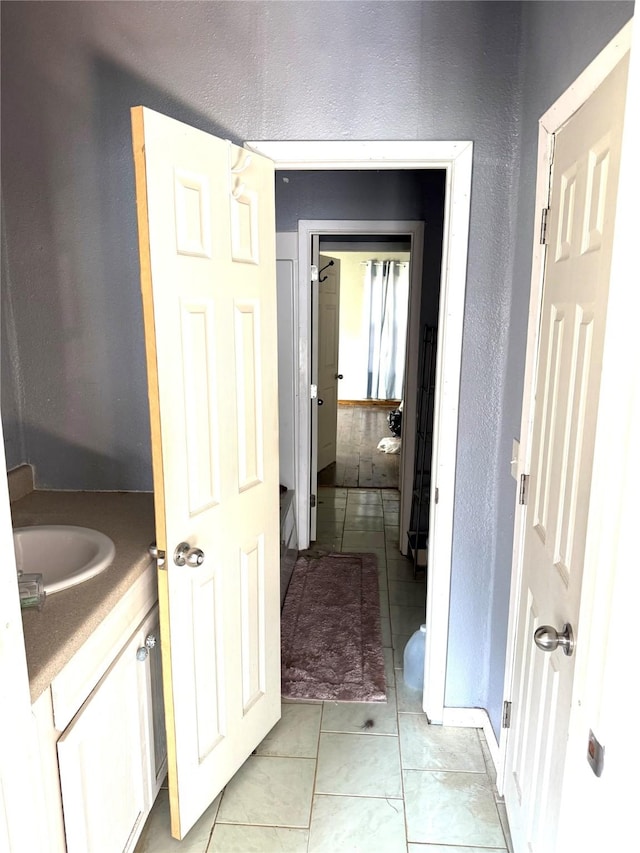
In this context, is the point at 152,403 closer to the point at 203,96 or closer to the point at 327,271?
the point at 203,96

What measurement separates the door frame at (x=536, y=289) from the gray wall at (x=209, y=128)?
172 millimetres

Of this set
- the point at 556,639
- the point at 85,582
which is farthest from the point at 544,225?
the point at 85,582

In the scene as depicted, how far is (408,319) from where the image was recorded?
372 centimetres

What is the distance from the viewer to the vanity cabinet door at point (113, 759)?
1.30 metres

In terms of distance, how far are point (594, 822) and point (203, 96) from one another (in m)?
2.12

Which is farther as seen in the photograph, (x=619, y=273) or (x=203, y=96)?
(x=203, y=96)

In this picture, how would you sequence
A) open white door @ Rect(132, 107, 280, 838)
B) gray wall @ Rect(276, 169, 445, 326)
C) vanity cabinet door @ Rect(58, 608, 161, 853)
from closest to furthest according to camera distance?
1. vanity cabinet door @ Rect(58, 608, 161, 853)
2. open white door @ Rect(132, 107, 280, 838)
3. gray wall @ Rect(276, 169, 445, 326)

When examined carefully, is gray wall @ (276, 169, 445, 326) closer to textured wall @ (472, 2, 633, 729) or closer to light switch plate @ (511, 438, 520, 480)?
textured wall @ (472, 2, 633, 729)

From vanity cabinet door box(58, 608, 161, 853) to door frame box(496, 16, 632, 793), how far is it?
43.3 inches

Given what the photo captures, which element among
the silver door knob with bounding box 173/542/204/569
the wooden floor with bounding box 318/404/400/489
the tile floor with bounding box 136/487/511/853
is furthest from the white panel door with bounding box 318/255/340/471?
the silver door knob with bounding box 173/542/204/569

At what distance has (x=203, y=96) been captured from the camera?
1978 millimetres

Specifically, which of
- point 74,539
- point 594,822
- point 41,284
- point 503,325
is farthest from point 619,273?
point 41,284

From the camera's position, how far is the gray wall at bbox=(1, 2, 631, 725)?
75.2 inches

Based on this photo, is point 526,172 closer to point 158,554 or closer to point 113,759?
point 158,554
